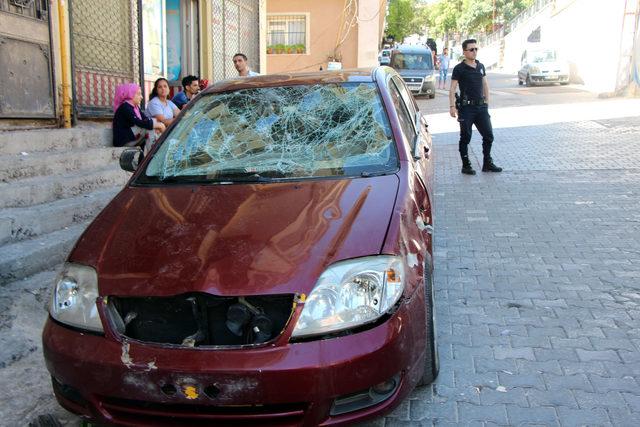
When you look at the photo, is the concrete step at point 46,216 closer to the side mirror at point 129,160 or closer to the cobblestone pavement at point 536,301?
the side mirror at point 129,160

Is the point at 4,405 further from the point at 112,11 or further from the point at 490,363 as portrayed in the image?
the point at 112,11

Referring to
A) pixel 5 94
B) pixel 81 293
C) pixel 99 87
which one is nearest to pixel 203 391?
pixel 81 293

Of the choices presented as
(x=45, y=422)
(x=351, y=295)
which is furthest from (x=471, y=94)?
(x=45, y=422)

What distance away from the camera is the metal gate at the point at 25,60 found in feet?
19.1

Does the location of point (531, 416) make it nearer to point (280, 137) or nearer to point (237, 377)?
point (237, 377)

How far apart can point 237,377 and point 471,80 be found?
22.2ft

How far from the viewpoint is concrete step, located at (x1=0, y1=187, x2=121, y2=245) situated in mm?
4570

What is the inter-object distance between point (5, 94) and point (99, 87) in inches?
74.5

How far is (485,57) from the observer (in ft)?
193

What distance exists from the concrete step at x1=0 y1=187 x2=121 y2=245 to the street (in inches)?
130

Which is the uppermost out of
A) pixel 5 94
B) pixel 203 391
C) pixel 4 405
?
pixel 5 94

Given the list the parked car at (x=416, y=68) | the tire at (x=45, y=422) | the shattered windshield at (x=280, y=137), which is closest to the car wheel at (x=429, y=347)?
the shattered windshield at (x=280, y=137)

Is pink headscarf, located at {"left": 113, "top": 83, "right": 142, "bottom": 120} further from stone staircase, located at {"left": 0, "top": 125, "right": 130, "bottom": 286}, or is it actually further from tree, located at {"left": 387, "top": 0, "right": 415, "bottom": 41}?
tree, located at {"left": 387, "top": 0, "right": 415, "bottom": 41}

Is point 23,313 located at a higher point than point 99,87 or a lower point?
lower
